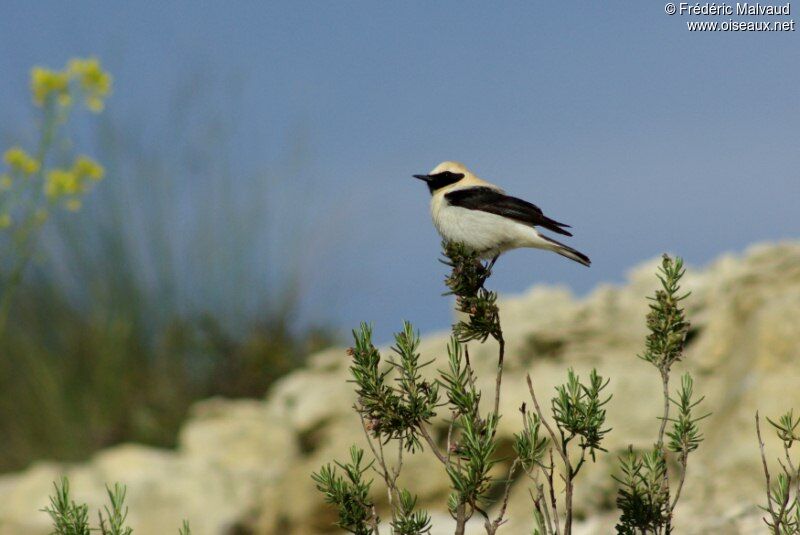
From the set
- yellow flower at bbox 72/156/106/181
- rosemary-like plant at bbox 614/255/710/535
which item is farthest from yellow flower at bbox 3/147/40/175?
rosemary-like plant at bbox 614/255/710/535

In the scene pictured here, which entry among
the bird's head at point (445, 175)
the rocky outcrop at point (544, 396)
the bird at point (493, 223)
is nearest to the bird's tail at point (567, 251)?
the bird at point (493, 223)

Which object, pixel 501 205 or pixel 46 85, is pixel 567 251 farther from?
pixel 46 85

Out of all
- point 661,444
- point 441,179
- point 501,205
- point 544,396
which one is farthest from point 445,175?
point 661,444

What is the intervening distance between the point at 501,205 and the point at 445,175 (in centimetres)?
63

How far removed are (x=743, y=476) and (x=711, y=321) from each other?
1.94m

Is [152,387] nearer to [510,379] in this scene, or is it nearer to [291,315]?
[291,315]

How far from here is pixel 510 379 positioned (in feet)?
28.7

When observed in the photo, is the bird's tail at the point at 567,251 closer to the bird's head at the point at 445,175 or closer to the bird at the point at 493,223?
the bird at the point at 493,223

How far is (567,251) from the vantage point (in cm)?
533

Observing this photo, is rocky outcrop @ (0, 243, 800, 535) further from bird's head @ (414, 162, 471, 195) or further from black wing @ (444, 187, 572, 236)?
bird's head @ (414, 162, 471, 195)

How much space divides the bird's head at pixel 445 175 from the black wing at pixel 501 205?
358 mm

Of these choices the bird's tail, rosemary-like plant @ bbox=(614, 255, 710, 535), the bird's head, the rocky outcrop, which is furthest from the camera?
the rocky outcrop

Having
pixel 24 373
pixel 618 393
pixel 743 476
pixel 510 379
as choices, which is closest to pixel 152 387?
pixel 24 373

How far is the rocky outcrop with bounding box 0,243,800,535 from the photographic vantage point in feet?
21.7
